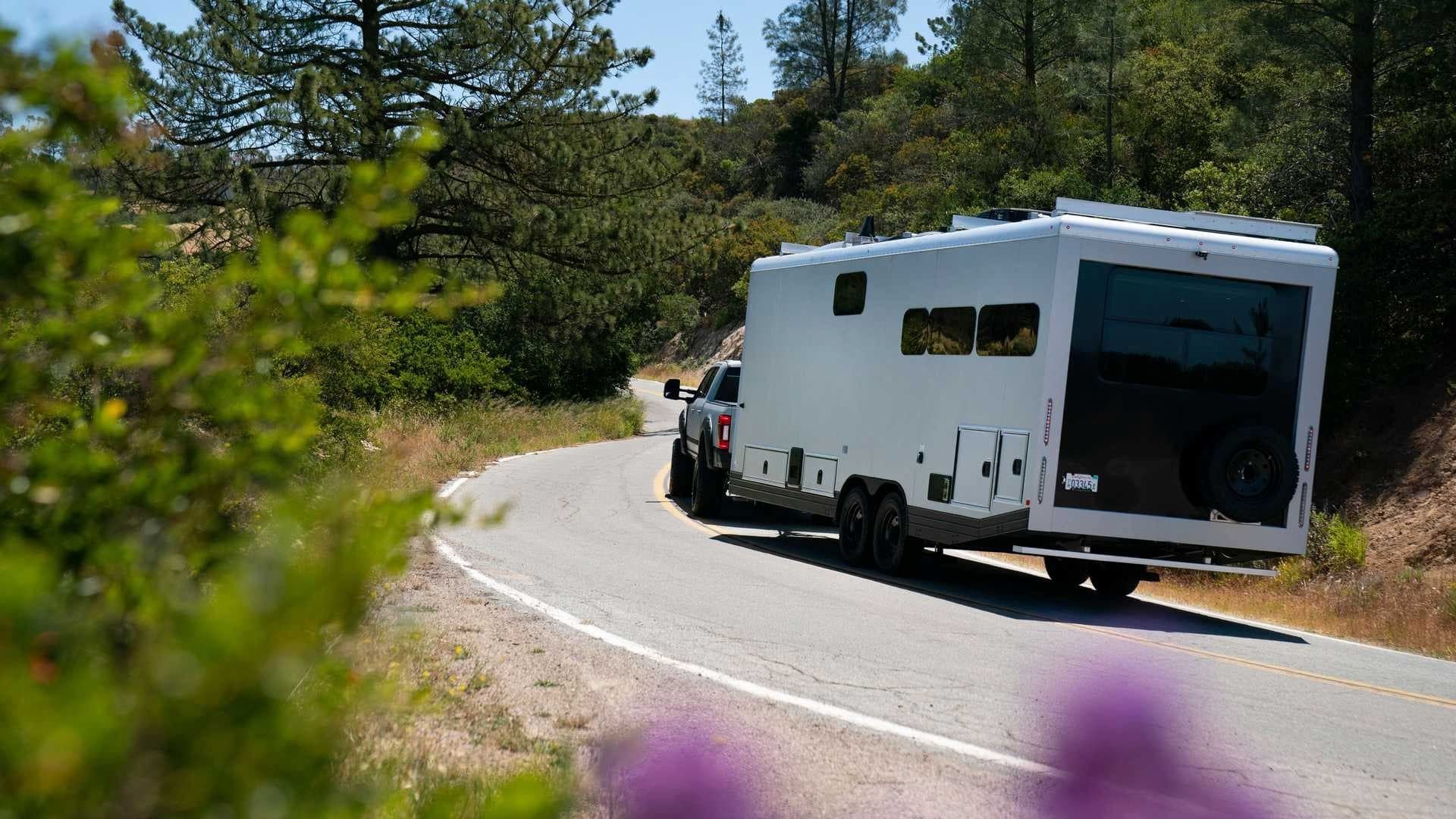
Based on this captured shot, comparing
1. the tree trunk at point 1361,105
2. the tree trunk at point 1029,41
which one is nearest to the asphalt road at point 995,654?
the tree trunk at point 1361,105

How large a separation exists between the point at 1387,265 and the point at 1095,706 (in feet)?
48.0

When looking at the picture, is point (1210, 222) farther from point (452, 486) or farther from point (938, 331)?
point (452, 486)

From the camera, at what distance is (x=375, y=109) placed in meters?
25.2

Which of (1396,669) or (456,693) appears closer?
(456,693)

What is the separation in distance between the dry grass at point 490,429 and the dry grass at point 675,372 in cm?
2023

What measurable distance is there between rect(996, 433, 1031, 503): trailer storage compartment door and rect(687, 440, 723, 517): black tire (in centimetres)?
718

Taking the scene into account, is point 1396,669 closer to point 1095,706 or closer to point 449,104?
point 1095,706

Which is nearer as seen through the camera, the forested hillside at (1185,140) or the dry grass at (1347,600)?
the dry grass at (1347,600)

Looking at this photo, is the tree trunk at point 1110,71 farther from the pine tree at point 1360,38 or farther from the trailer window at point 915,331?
the trailer window at point 915,331

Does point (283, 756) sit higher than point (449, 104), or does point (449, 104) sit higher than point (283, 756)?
point (449, 104)

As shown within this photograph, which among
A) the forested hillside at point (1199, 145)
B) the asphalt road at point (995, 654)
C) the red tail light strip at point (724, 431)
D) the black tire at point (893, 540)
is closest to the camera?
the asphalt road at point (995, 654)

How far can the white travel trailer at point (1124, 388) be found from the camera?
11.6 metres

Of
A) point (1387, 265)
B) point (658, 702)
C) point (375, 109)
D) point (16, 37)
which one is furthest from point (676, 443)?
point (16, 37)

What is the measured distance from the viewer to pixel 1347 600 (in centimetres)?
1390
